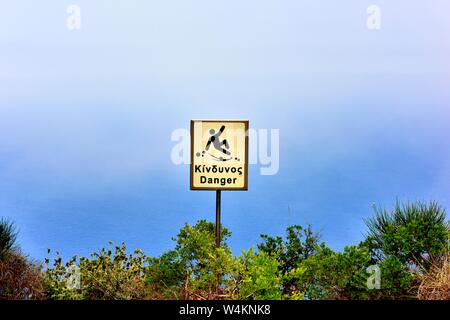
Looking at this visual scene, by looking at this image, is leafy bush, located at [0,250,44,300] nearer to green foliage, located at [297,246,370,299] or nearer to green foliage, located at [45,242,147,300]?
green foliage, located at [45,242,147,300]

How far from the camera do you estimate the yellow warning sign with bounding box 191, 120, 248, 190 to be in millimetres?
9844

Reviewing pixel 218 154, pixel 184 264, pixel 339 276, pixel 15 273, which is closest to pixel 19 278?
pixel 15 273

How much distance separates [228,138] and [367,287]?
8.39 ft

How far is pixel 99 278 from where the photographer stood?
1024 cm

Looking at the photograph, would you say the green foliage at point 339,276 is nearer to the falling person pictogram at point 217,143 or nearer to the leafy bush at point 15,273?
the falling person pictogram at point 217,143

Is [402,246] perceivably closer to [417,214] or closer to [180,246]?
[417,214]

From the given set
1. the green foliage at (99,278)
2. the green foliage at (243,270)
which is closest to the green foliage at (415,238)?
the green foliage at (243,270)

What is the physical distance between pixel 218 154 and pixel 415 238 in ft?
9.32

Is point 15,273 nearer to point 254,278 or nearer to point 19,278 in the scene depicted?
point 19,278

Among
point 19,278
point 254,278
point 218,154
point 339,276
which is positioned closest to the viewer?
point 254,278

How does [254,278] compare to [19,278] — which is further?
[19,278]
